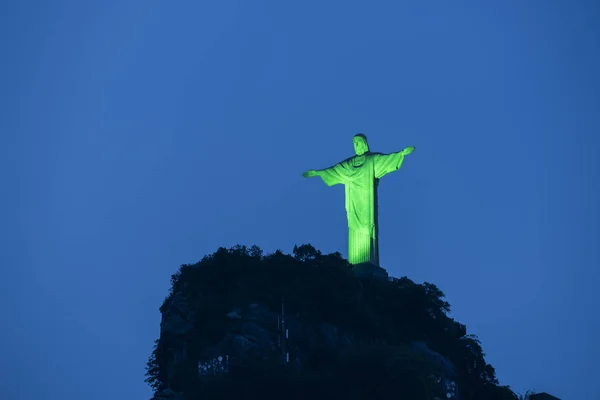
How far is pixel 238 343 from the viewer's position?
38094 millimetres

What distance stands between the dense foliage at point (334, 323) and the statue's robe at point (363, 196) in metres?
1.81

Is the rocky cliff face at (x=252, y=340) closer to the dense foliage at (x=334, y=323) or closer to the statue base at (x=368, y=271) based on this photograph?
the dense foliage at (x=334, y=323)

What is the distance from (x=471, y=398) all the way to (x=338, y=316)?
5.34 metres

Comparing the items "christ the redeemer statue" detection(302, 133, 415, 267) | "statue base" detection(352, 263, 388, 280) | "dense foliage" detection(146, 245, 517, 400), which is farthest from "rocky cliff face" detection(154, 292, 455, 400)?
"christ the redeemer statue" detection(302, 133, 415, 267)

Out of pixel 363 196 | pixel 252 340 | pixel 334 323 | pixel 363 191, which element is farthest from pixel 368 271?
pixel 252 340

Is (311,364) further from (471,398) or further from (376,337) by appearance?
(471,398)

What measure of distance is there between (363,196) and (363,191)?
20cm

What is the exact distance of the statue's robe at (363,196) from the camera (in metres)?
45.2

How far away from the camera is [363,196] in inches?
1815

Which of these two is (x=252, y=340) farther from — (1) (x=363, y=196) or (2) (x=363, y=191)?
(2) (x=363, y=191)

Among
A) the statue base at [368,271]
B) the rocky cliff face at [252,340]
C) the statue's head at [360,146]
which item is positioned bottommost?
the rocky cliff face at [252,340]

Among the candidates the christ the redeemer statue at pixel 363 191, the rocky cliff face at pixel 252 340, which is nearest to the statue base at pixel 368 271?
the christ the redeemer statue at pixel 363 191

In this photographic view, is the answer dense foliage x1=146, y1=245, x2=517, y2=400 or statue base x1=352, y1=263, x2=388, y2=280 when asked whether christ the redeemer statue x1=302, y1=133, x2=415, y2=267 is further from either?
dense foliage x1=146, y1=245, x2=517, y2=400

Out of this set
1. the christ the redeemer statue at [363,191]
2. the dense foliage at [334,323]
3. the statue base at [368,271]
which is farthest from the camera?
the christ the redeemer statue at [363,191]
